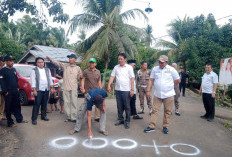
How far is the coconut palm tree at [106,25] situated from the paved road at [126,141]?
25.1ft

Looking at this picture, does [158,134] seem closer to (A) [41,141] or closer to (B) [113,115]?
(B) [113,115]

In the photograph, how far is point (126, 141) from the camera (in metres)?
4.44

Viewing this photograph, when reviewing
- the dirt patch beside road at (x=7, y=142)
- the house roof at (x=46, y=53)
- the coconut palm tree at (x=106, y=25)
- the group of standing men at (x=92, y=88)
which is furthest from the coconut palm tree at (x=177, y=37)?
the dirt patch beside road at (x=7, y=142)

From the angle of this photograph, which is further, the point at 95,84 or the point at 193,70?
the point at 193,70

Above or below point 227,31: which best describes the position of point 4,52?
below

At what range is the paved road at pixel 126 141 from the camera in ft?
12.7

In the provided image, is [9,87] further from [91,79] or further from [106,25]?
[106,25]

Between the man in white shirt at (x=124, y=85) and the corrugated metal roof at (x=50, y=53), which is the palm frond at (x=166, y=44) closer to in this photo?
the corrugated metal roof at (x=50, y=53)

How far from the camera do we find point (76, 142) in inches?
168

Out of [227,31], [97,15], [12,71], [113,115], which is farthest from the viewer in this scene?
[227,31]

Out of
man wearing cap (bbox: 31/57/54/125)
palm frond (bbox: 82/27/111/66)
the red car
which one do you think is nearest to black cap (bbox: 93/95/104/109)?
man wearing cap (bbox: 31/57/54/125)

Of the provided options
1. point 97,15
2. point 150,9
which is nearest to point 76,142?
point 150,9

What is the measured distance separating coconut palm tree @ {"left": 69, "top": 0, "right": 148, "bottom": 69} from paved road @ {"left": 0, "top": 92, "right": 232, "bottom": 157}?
7.64 meters

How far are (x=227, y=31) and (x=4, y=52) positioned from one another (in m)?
21.6
